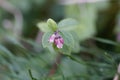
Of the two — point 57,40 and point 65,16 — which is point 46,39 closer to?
point 57,40

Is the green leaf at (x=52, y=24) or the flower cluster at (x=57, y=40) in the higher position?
the green leaf at (x=52, y=24)

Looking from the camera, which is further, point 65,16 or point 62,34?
point 65,16

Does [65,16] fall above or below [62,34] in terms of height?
above

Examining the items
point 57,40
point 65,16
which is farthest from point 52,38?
point 65,16

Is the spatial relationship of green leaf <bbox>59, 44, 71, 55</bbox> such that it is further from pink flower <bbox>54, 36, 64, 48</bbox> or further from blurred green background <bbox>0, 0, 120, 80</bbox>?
blurred green background <bbox>0, 0, 120, 80</bbox>

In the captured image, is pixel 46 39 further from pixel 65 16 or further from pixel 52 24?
pixel 65 16

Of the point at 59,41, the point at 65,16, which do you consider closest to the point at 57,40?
the point at 59,41

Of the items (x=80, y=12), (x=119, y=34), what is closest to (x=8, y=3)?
(x=80, y=12)

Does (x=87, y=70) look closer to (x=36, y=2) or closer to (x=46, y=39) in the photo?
(x=46, y=39)

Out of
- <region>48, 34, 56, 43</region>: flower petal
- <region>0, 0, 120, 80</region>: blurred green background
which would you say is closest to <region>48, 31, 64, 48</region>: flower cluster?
<region>48, 34, 56, 43</region>: flower petal

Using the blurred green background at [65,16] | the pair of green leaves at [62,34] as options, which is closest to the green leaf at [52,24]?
the pair of green leaves at [62,34]

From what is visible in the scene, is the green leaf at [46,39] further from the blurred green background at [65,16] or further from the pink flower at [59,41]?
the blurred green background at [65,16]
